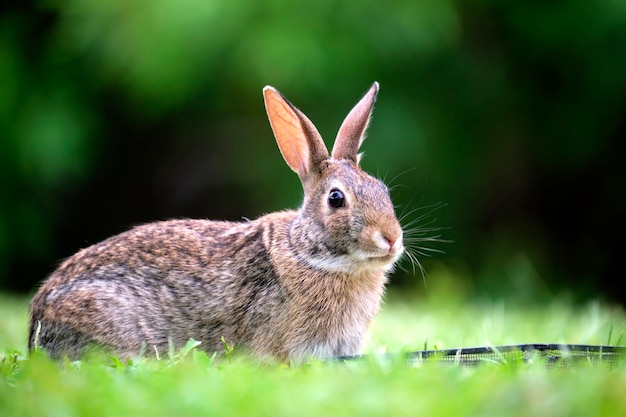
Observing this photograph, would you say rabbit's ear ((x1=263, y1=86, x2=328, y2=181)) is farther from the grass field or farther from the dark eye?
the grass field

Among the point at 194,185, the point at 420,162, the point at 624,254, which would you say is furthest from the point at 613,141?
the point at 194,185

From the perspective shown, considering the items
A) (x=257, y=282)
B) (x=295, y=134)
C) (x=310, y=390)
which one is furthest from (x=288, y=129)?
(x=310, y=390)

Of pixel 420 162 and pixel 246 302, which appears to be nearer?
pixel 246 302

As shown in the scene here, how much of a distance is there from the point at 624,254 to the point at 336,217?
664 cm

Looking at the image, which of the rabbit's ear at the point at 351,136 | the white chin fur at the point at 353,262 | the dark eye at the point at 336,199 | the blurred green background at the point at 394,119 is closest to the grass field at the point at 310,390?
the white chin fur at the point at 353,262

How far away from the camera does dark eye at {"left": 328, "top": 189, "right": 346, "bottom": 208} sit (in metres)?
4.43

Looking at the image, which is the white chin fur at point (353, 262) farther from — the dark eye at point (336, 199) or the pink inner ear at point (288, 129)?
the pink inner ear at point (288, 129)

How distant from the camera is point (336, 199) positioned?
4.44 metres

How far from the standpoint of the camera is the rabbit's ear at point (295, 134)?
183 inches

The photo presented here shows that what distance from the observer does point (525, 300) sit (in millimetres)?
7855

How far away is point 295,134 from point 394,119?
14.9 feet

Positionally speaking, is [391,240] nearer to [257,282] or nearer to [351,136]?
[257,282]

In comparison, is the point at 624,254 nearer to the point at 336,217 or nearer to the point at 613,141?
the point at 613,141

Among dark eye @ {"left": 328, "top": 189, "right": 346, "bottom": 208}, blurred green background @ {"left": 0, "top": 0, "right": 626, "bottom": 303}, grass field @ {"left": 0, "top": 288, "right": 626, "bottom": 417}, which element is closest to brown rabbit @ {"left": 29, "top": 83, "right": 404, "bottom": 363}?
dark eye @ {"left": 328, "top": 189, "right": 346, "bottom": 208}
